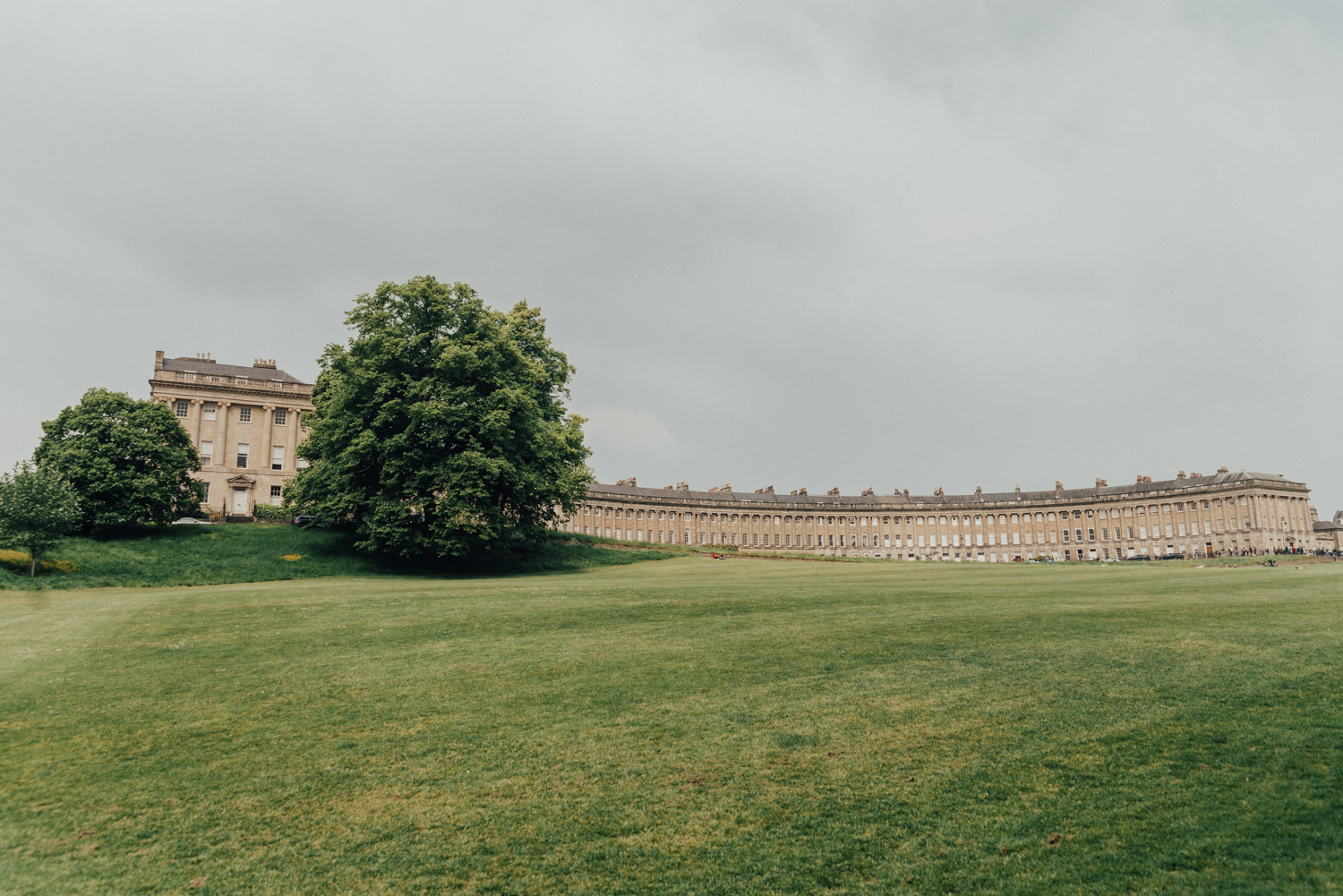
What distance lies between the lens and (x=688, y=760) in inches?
328

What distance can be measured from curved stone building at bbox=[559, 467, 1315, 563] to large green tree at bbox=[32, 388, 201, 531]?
3028 inches

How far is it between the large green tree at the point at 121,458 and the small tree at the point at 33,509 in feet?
26.1

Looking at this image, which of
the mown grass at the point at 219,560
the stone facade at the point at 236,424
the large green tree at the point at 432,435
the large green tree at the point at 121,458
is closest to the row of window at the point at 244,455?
the stone facade at the point at 236,424

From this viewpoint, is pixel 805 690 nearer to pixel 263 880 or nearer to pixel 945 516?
pixel 263 880

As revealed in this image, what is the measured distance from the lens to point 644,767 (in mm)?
8172

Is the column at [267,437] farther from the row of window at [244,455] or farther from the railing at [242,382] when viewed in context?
the railing at [242,382]

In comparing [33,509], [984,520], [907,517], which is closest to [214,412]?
[33,509]

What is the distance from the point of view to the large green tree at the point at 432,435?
37844 mm

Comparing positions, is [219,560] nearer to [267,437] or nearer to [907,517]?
[267,437]

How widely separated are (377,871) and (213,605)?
19.4m

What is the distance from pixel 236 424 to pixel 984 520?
126 metres

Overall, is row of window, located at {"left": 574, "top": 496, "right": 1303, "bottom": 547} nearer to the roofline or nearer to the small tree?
the roofline

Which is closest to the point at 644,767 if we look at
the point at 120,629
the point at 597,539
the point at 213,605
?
the point at 120,629

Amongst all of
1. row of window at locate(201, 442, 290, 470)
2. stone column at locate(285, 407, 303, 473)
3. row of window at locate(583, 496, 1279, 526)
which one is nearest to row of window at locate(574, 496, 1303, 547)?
row of window at locate(583, 496, 1279, 526)
